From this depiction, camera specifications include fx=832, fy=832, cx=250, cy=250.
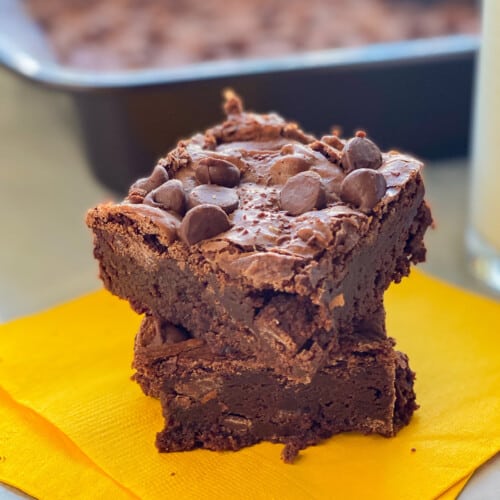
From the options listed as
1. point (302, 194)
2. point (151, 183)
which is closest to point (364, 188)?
point (302, 194)

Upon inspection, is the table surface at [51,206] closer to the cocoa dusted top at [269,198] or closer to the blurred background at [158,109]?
the blurred background at [158,109]

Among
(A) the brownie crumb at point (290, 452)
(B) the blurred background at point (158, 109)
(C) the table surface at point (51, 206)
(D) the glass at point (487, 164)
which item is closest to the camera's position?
(A) the brownie crumb at point (290, 452)

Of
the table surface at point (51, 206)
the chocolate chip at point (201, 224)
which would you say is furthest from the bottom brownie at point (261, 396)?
the table surface at point (51, 206)

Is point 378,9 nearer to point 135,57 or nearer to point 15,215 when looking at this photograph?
point 135,57

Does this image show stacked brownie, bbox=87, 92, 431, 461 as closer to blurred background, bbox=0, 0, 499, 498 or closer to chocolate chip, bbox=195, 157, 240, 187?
chocolate chip, bbox=195, 157, 240, 187

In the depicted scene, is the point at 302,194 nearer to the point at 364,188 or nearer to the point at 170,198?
the point at 364,188

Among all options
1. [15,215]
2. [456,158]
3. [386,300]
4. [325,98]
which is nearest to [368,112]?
[325,98]

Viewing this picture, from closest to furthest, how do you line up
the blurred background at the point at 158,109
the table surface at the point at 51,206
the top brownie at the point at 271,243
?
the top brownie at the point at 271,243 → the table surface at the point at 51,206 → the blurred background at the point at 158,109

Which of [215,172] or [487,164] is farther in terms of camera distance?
[487,164]
